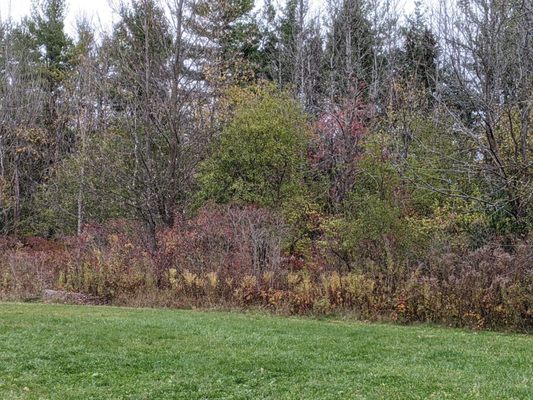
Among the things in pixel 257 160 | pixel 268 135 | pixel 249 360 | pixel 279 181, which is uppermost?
pixel 268 135

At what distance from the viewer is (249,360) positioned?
7.03 metres

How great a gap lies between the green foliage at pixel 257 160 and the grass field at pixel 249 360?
7.94 m

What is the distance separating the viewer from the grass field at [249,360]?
18.8 ft

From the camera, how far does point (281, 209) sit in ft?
56.6

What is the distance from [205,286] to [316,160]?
7944mm

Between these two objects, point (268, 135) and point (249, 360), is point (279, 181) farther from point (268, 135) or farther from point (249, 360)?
point (249, 360)

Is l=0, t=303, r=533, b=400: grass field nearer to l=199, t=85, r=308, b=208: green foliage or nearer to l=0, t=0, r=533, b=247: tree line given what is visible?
l=0, t=0, r=533, b=247: tree line

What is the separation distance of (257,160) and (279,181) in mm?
986

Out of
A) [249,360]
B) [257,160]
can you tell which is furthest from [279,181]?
[249,360]

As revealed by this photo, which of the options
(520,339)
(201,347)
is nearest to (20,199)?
(201,347)

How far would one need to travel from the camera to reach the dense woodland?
12.3 metres

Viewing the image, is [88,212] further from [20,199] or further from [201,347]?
[201,347]

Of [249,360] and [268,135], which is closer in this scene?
[249,360]

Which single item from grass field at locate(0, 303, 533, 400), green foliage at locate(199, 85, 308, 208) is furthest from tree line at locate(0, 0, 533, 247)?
grass field at locate(0, 303, 533, 400)
